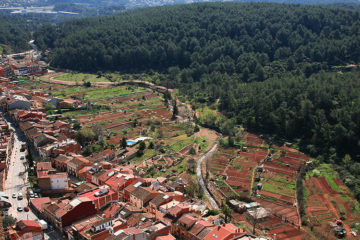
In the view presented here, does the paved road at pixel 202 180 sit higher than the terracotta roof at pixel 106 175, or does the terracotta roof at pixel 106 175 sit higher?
the terracotta roof at pixel 106 175

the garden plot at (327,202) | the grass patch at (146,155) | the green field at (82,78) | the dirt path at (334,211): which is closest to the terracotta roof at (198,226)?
the garden plot at (327,202)

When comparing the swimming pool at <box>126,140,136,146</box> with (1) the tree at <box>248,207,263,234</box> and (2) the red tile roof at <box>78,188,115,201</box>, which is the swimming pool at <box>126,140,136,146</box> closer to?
(2) the red tile roof at <box>78,188,115,201</box>

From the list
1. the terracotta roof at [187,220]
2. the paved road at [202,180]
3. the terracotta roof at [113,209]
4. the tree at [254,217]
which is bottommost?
the paved road at [202,180]

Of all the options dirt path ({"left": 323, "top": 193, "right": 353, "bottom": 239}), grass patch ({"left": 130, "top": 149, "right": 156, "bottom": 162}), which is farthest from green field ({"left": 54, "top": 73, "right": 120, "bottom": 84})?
dirt path ({"left": 323, "top": 193, "right": 353, "bottom": 239})

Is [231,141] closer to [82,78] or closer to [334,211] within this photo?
[334,211]

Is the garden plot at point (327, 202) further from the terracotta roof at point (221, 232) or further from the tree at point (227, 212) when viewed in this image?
the terracotta roof at point (221, 232)

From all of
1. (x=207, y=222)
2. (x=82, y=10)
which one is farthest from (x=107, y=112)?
(x=82, y=10)

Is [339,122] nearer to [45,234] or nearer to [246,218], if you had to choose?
[246,218]

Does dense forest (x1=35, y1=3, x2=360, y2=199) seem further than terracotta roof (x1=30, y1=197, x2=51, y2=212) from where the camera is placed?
Yes

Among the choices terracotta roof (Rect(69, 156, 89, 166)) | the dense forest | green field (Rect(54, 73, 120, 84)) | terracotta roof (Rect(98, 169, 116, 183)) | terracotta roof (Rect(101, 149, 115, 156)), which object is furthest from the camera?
green field (Rect(54, 73, 120, 84))
